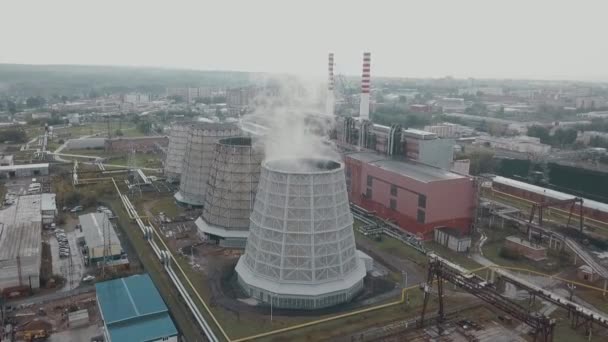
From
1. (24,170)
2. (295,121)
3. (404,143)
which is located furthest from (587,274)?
(24,170)

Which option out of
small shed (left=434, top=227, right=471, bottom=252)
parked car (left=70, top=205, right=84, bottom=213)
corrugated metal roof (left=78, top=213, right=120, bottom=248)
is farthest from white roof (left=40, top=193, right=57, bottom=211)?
small shed (left=434, top=227, right=471, bottom=252)

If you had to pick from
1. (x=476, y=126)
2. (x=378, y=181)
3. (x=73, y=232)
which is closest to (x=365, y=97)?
(x=378, y=181)

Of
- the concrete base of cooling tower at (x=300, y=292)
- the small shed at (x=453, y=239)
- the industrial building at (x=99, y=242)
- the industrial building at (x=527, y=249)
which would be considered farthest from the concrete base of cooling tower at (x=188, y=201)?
the industrial building at (x=527, y=249)

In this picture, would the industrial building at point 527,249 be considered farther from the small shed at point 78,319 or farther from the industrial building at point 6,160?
the industrial building at point 6,160

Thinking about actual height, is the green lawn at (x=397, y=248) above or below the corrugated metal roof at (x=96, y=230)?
below

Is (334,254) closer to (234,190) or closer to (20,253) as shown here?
(234,190)
